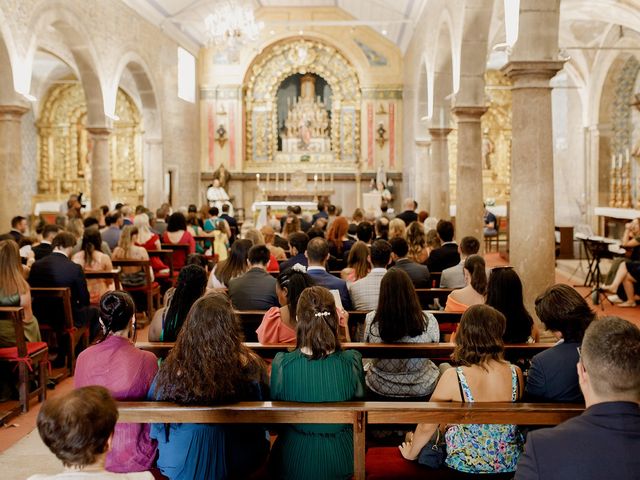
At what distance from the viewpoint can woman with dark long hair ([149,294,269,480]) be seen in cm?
321

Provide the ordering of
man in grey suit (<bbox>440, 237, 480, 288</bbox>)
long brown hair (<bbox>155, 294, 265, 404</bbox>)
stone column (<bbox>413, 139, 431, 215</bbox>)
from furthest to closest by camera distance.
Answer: stone column (<bbox>413, 139, 431, 215</bbox>), man in grey suit (<bbox>440, 237, 480, 288</bbox>), long brown hair (<bbox>155, 294, 265, 404</bbox>)

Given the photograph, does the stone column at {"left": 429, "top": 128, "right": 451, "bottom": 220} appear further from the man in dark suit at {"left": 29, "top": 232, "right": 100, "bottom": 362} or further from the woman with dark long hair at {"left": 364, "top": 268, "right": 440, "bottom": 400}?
the woman with dark long hair at {"left": 364, "top": 268, "right": 440, "bottom": 400}

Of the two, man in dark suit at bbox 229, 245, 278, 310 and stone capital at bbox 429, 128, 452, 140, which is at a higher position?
stone capital at bbox 429, 128, 452, 140

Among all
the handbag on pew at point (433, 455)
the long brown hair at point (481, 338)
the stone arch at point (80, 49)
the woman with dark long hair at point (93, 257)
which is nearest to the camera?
the long brown hair at point (481, 338)

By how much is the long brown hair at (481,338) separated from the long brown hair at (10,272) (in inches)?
161

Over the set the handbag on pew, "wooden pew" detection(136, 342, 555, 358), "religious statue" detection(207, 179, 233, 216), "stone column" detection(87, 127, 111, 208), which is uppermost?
"stone column" detection(87, 127, 111, 208)

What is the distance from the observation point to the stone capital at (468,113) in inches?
467

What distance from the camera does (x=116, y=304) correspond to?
11.8ft

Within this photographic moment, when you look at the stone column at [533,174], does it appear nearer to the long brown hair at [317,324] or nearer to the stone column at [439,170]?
the long brown hair at [317,324]

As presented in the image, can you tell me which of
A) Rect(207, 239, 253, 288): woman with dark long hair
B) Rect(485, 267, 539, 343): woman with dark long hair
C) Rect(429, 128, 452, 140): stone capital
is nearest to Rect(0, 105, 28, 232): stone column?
Rect(207, 239, 253, 288): woman with dark long hair

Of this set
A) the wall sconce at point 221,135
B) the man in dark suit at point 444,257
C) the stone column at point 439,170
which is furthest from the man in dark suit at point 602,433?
the wall sconce at point 221,135

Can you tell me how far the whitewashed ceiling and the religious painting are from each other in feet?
7.04

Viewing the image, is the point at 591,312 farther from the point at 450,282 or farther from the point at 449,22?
the point at 449,22

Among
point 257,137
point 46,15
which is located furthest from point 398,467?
point 257,137
